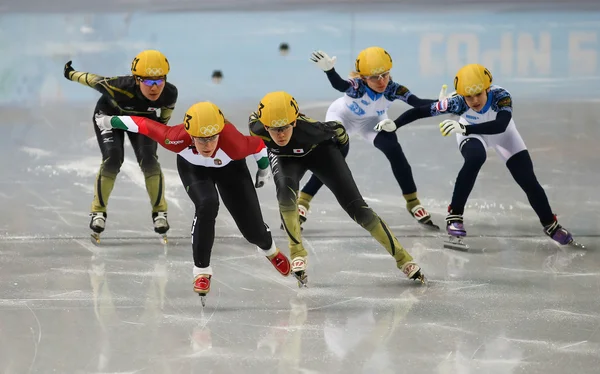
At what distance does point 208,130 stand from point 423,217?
8.41 feet

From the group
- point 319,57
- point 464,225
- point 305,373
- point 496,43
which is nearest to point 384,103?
point 319,57

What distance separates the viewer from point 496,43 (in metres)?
11.4

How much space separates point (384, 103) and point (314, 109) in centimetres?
240

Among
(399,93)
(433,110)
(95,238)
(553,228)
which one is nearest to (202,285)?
(95,238)

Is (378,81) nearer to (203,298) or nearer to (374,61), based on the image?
(374,61)

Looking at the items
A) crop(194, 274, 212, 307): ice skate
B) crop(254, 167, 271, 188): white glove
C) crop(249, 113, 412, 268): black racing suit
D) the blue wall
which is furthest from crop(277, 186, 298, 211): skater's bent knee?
the blue wall

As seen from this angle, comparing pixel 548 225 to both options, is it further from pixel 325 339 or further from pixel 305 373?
pixel 305 373

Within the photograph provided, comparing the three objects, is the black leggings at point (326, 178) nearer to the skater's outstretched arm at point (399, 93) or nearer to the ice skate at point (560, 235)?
the skater's outstretched arm at point (399, 93)

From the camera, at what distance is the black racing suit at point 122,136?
23.0 ft

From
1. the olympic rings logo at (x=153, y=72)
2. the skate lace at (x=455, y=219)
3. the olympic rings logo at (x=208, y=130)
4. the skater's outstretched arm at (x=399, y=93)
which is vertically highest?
the olympic rings logo at (x=153, y=72)

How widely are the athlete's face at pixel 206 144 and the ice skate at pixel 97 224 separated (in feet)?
5.48

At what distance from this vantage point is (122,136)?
7.14 meters

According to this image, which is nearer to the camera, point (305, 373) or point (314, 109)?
point (305, 373)

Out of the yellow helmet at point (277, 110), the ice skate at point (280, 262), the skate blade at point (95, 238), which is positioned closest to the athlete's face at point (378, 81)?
the yellow helmet at point (277, 110)
